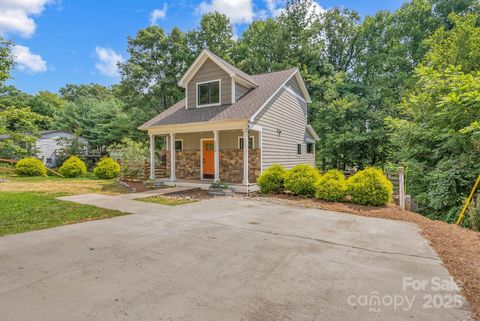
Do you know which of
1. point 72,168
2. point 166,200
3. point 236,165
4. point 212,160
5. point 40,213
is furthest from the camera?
point 72,168

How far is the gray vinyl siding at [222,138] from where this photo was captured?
12.8 meters

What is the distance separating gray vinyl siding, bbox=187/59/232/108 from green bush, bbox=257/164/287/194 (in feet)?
14.4

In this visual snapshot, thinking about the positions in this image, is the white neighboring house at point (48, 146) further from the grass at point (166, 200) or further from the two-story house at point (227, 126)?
the grass at point (166, 200)

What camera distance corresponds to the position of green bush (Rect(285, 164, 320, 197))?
9591 millimetres

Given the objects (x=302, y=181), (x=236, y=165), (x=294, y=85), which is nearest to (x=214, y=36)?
→ (x=294, y=85)

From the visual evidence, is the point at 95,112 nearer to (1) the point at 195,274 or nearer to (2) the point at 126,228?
(2) the point at 126,228

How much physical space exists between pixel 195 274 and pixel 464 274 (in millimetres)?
3580

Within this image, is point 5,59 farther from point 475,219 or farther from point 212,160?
point 475,219

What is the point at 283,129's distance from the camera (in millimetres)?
13969

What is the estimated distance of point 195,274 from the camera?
3.42m

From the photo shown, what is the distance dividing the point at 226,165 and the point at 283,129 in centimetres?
374

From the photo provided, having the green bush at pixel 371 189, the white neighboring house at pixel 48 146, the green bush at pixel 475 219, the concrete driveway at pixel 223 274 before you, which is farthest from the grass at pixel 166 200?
the white neighboring house at pixel 48 146

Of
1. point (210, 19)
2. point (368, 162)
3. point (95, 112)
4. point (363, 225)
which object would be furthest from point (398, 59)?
point (95, 112)

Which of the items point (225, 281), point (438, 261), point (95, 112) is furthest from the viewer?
point (95, 112)
